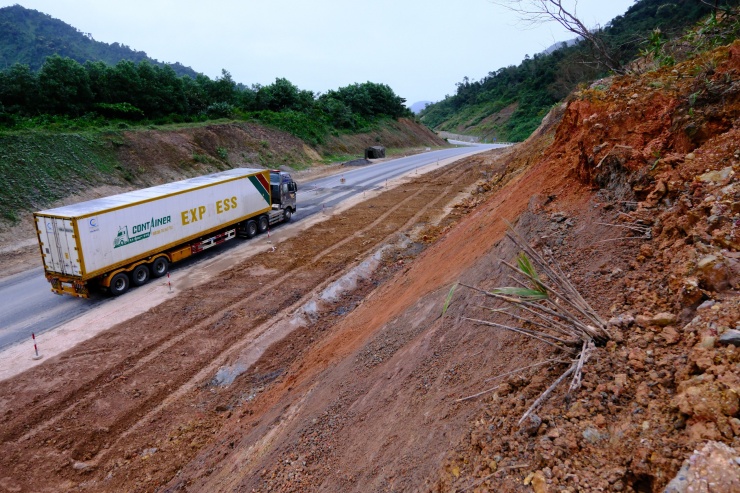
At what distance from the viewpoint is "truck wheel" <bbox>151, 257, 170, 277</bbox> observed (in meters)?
16.8

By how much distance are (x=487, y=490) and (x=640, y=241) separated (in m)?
4.64

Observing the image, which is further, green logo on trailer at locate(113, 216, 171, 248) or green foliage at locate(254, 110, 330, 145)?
green foliage at locate(254, 110, 330, 145)

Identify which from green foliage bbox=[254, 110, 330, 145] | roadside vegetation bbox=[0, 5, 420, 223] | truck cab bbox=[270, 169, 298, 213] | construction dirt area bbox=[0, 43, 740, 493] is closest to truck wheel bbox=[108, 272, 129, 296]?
construction dirt area bbox=[0, 43, 740, 493]

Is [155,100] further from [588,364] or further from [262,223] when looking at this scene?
[588,364]

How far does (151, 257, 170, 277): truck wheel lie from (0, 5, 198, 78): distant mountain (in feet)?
187

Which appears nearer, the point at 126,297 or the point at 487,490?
the point at 487,490

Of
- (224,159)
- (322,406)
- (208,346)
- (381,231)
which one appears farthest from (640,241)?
(224,159)

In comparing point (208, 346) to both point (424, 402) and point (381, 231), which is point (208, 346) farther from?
point (381, 231)

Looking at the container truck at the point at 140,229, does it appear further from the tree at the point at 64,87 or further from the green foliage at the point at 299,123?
the green foliage at the point at 299,123

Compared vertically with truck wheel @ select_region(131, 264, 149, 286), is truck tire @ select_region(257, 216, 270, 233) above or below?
above

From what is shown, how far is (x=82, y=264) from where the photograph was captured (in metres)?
14.3

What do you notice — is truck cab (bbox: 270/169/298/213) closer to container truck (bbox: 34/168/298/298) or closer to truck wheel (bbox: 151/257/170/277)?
container truck (bbox: 34/168/298/298)

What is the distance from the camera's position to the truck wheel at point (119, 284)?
15359 millimetres

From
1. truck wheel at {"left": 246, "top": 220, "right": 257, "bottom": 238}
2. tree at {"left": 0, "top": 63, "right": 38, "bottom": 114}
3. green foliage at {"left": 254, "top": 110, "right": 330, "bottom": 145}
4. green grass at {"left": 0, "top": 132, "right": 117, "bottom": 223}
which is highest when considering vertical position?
tree at {"left": 0, "top": 63, "right": 38, "bottom": 114}
